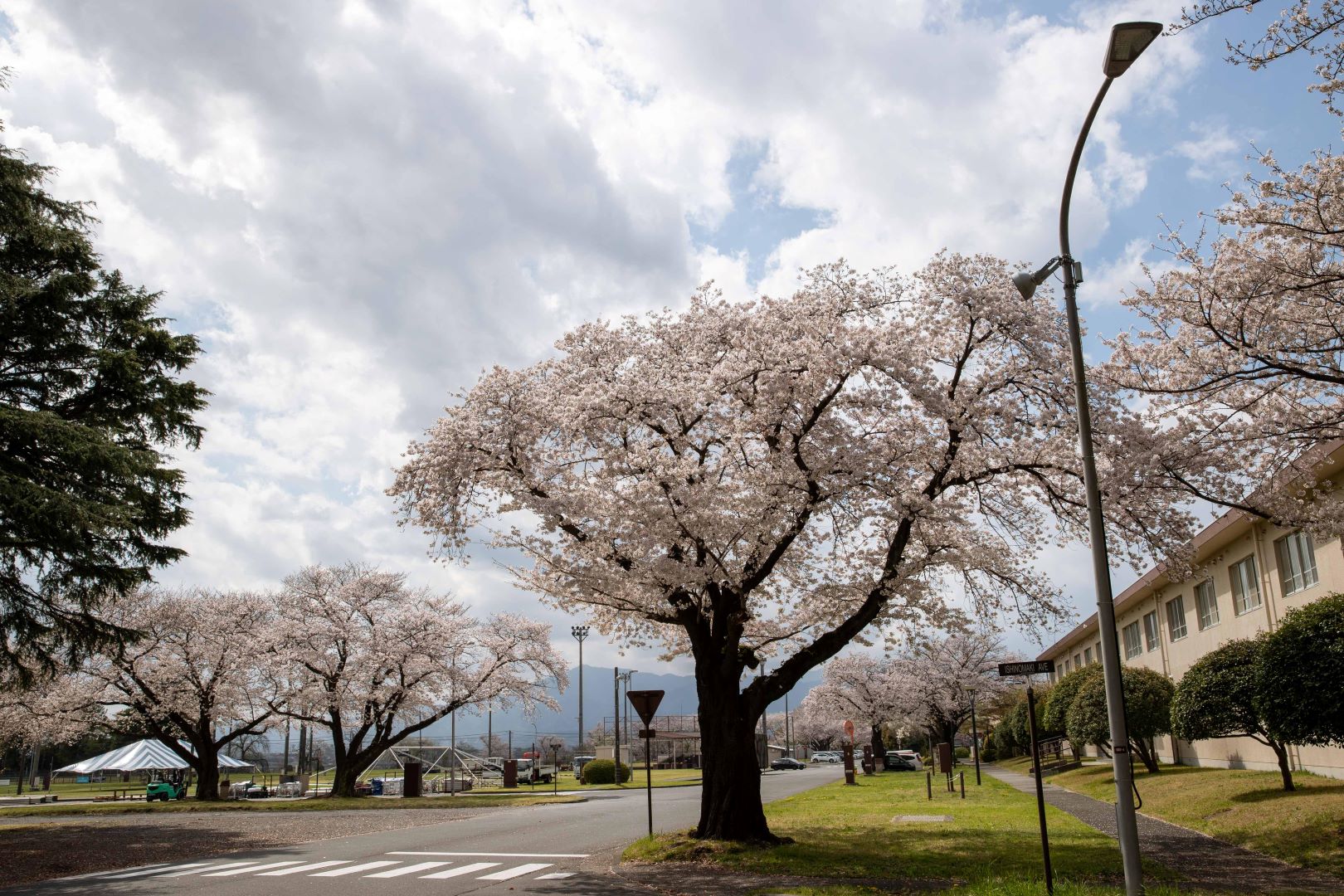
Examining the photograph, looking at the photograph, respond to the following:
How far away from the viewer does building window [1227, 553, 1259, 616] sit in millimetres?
24656

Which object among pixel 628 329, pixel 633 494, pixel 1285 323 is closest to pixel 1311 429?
pixel 1285 323

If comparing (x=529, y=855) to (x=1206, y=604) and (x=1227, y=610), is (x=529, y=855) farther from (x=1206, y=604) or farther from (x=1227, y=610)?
(x=1206, y=604)

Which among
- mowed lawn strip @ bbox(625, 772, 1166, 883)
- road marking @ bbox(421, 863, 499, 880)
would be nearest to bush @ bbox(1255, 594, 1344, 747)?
mowed lawn strip @ bbox(625, 772, 1166, 883)

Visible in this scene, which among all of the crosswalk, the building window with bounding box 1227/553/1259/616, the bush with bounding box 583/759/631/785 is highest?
the building window with bounding box 1227/553/1259/616

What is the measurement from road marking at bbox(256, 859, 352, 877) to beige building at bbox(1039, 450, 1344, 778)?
1461cm

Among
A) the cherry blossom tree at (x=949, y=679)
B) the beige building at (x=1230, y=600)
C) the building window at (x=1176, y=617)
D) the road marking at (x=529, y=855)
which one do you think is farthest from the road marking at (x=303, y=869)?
the cherry blossom tree at (x=949, y=679)

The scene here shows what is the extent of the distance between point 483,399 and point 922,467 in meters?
7.56

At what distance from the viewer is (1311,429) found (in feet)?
40.2

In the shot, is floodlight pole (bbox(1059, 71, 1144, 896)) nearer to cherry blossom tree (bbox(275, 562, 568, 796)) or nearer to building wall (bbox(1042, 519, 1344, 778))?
building wall (bbox(1042, 519, 1344, 778))

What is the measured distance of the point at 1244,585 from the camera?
25531mm

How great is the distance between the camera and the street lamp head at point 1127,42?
8180 millimetres

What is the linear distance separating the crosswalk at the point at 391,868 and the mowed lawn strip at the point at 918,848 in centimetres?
186

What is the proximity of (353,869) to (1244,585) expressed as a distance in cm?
2373

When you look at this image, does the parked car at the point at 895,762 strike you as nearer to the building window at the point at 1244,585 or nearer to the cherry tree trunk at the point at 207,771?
the building window at the point at 1244,585
